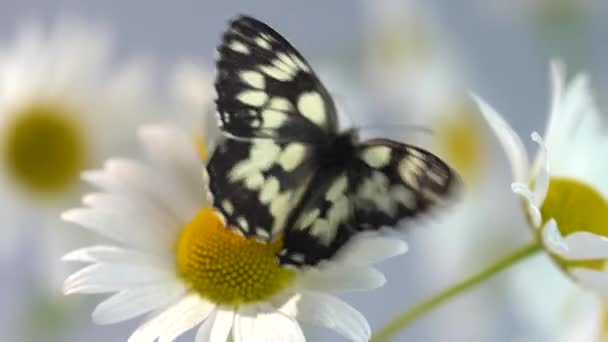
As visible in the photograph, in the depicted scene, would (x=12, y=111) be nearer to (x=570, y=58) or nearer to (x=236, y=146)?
(x=236, y=146)

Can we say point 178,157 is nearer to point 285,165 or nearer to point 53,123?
point 285,165

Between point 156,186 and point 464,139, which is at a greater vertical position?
point 156,186

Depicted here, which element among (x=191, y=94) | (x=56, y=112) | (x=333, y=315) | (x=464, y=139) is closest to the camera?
(x=333, y=315)

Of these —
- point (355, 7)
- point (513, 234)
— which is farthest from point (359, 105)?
point (355, 7)

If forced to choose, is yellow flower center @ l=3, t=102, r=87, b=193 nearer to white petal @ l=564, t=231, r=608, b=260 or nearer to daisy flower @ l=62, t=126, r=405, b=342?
daisy flower @ l=62, t=126, r=405, b=342

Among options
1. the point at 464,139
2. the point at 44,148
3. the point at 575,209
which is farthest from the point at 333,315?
the point at 464,139

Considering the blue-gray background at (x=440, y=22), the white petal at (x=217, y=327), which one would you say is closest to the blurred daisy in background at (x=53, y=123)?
the blue-gray background at (x=440, y=22)
